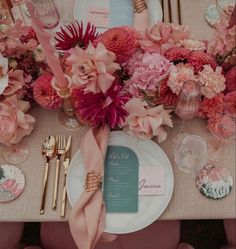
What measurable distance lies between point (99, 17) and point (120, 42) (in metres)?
0.30

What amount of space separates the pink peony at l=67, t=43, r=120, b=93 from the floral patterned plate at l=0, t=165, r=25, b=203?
30 centimetres

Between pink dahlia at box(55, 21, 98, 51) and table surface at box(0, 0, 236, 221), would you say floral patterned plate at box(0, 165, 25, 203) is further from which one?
pink dahlia at box(55, 21, 98, 51)

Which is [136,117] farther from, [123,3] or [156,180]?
[123,3]

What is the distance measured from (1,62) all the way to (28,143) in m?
0.21

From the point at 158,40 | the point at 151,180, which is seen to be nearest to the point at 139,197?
the point at 151,180

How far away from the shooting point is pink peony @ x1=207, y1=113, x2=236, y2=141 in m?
0.92

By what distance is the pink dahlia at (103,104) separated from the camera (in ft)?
2.84

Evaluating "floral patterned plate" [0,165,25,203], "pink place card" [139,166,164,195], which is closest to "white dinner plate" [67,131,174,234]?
"pink place card" [139,166,164,195]

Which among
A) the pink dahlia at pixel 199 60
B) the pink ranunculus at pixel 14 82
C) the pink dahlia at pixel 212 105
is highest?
the pink dahlia at pixel 199 60

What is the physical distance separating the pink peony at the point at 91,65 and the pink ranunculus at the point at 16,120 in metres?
0.22

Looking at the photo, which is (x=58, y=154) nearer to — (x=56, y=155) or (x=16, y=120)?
(x=56, y=155)

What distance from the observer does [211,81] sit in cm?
90

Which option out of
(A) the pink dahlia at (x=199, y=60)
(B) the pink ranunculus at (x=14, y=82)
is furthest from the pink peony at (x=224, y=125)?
(B) the pink ranunculus at (x=14, y=82)

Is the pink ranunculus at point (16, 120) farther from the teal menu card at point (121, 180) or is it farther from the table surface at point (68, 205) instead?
the teal menu card at point (121, 180)
